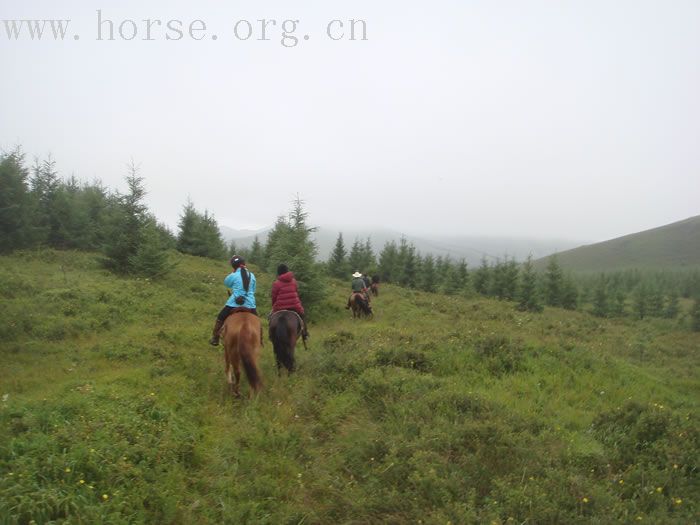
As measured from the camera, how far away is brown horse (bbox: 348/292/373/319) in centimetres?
1736

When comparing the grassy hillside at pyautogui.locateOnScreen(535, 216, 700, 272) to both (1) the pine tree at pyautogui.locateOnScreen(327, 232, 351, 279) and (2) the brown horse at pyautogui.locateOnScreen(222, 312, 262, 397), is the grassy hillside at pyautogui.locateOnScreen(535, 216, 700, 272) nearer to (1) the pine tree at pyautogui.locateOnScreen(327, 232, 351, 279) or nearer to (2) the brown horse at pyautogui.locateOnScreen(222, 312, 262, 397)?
(1) the pine tree at pyautogui.locateOnScreen(327, 232, 351, 279)

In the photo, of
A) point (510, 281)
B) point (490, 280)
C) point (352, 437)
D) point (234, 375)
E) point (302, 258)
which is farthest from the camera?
point (490, 280)

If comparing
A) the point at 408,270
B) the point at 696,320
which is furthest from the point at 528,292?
the point at 408,270

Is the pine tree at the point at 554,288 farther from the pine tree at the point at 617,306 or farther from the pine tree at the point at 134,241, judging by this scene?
the pine tree at the point at 134,241

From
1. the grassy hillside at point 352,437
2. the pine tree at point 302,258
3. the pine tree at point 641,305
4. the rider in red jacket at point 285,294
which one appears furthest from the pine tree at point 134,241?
the pine tree at point 641,305

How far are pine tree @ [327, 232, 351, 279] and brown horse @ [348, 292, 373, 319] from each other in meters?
22.8

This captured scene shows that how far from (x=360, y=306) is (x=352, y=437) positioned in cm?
1190

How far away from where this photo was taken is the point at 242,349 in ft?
24.1

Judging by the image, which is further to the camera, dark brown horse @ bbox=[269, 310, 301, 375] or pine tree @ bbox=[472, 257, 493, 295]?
pine tree @ bbox=[472, 257, 493, 295]

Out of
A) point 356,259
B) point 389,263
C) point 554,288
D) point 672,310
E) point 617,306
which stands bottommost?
point 672,310

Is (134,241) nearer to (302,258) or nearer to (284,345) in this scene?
(302,258)

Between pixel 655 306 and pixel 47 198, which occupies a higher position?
pixel 47 198

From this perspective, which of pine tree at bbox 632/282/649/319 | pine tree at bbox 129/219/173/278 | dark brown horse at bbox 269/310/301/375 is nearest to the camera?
dark brown horse at bbox 269/310/301/375

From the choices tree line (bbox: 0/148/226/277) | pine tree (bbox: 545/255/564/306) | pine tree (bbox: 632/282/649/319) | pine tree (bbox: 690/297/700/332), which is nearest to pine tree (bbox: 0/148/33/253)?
tree line (bbox: 0/148/226/277)
